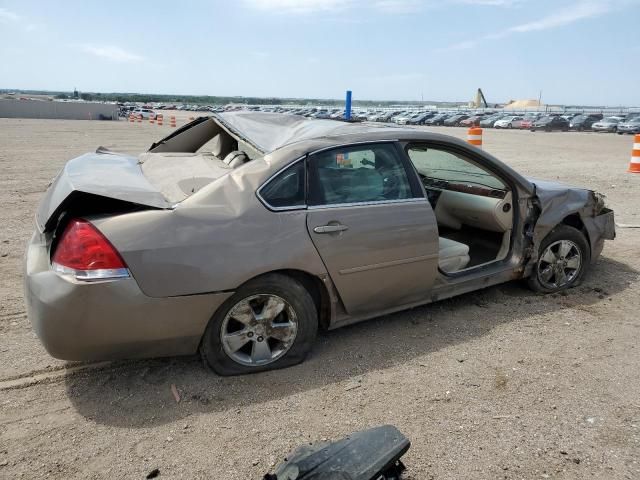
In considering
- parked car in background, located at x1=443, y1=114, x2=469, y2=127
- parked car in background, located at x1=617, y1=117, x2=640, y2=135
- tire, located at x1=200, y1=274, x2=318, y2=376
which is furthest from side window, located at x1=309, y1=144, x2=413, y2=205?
parked car in background, located at x1=443, y1=114, x2=469, y2=127

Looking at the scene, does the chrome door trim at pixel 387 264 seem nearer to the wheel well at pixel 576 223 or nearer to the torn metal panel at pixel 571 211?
the torn metal panel at pixel 571 211

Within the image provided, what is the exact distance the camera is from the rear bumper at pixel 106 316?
2695mm

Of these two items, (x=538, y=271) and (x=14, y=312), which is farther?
(x=538, y=271)

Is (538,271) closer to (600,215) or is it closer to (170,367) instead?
(600,215)

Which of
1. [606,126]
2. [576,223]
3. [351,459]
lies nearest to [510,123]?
[606,126]

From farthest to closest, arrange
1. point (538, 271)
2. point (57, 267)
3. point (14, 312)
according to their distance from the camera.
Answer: point (538, 271), point (14, 312), point (57, 267)

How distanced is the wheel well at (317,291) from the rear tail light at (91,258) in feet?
3.08

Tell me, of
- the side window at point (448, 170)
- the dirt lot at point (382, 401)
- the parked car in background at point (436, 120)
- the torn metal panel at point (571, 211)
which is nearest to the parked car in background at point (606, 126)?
the parked car in background at point (436, 120)

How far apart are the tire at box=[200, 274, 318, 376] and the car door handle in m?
0.36

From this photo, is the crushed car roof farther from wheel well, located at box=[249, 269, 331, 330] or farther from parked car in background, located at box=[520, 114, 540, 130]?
parked car in background, located at box=[520, 114, 540, 130]

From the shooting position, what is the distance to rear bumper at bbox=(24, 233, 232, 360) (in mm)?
2695

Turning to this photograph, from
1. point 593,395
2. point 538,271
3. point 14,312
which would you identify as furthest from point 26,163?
point 593,395

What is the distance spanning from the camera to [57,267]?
277 cm

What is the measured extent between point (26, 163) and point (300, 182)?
1265cm
